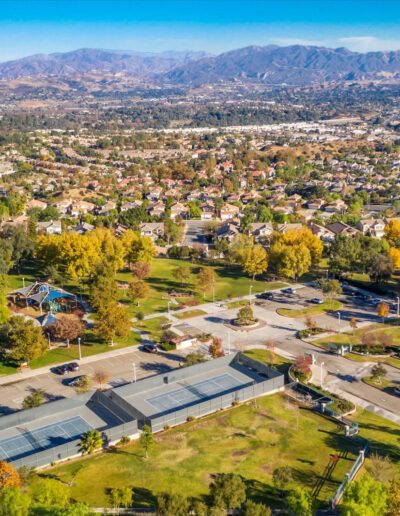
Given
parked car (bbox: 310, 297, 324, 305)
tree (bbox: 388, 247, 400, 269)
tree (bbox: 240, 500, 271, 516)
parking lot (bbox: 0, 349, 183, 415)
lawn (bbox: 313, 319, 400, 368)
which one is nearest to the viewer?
tree (bbox: 240, 500, 271, 516)

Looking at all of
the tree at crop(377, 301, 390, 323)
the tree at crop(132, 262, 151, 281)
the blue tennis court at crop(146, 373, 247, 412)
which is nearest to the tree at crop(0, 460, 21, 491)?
the blue tennis court at crop(146, 373, 247, 412)

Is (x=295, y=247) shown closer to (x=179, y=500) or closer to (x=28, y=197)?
(x=179, y=500)

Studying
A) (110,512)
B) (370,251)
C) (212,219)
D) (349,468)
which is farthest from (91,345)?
(212,219)

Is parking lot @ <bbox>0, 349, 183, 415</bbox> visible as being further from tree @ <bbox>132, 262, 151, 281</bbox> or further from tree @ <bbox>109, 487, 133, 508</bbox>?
tree @ <bbox>132, 262, 151, 281</bbox>

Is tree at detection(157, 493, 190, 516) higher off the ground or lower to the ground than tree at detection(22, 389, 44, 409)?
higher

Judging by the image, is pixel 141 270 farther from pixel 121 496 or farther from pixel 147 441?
pixel 121 496

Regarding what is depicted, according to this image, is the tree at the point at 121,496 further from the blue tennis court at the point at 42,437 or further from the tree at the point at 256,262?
the tree at the point at 256,262

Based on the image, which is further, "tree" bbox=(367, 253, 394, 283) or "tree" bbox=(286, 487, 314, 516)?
"tree" bbox=(367, 253, 394, 283)
